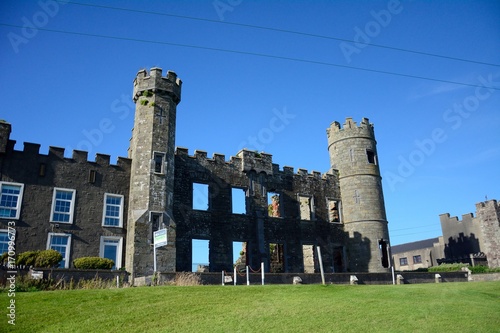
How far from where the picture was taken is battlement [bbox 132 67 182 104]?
26650 millimetres

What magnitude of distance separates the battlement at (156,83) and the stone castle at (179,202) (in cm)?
7

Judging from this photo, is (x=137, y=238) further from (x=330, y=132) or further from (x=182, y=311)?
(x=330, y=132)

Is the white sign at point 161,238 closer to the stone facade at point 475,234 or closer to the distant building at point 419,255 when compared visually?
the stone facade at point 475,234

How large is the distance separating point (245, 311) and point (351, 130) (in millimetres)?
24209

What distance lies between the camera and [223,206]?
2873 centimetres

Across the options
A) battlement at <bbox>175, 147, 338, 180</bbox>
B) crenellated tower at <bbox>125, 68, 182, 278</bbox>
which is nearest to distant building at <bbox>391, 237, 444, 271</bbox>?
battlement at <bbox>175, 147, 338, 180</bbox>

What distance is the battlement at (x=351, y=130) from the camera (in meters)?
34.8

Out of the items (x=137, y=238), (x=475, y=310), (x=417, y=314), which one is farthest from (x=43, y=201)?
(x=475, y=310)

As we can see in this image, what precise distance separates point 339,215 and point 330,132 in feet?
23.7

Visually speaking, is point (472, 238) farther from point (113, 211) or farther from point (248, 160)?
point (113, 211)

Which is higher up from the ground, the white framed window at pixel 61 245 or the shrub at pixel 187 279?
the white framed window at pixel 61 245

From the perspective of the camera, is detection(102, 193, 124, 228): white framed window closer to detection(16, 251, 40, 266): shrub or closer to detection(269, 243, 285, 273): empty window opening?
detection(16, 251, 40, 266): shrub

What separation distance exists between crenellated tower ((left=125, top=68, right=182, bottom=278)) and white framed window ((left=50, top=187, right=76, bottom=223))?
328cm

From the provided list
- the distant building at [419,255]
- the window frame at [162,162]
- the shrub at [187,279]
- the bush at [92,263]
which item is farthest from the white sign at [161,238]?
the distant building at [419,255]
